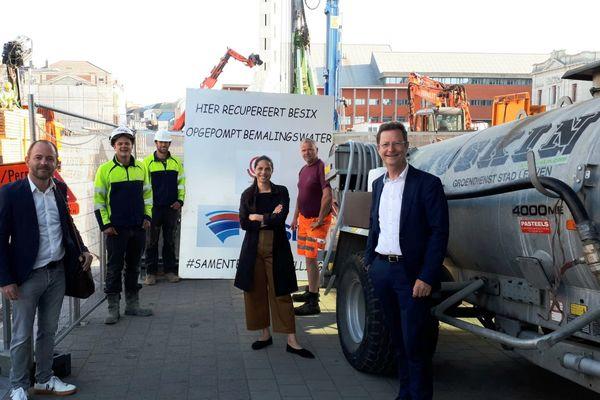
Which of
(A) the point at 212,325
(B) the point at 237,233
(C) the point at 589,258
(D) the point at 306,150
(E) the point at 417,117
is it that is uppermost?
→ (E) the point at 417,117

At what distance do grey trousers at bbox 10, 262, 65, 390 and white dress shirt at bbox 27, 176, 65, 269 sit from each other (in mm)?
87

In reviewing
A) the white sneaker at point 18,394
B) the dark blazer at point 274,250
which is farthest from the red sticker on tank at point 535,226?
the white sneaker at point 18,394

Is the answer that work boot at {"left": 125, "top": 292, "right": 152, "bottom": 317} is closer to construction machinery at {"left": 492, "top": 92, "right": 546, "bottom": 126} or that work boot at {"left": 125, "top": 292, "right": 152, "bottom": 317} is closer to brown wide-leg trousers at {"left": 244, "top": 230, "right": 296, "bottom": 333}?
brown wide-leg trousers at {"left": 244, "top": 230, "right": 296, "bottom": 333}

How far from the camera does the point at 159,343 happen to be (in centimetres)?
577

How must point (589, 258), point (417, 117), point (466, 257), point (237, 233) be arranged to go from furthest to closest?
point (417, 117) < point (237, 233) < point (466, 257) < point (589, 258)

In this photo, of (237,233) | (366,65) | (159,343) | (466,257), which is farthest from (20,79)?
(366,65)

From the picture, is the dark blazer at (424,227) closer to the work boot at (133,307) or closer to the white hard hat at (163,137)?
the work boot at (133,307)

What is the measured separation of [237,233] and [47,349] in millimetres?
3520

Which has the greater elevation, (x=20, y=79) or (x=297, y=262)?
(x=20, y=79)

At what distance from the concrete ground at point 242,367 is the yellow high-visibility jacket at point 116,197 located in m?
1.13

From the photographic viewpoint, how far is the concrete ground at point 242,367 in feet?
15.0

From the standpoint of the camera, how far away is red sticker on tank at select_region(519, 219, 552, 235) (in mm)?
3383

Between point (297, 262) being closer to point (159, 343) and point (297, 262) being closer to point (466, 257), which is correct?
point (159, 343)

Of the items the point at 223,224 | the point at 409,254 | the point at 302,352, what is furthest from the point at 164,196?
the point at 409,254
